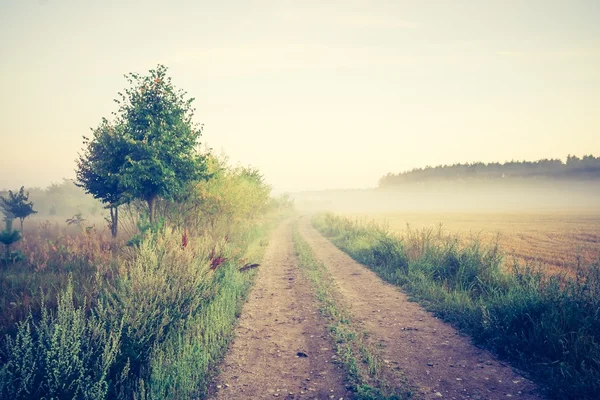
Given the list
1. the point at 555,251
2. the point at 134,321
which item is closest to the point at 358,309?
the point at 134,321

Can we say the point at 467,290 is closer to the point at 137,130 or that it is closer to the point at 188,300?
the point at 188,300

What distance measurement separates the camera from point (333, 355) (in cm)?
548

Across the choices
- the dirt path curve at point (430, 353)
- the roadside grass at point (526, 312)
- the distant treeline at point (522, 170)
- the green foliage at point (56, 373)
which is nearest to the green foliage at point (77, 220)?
the green foliage at point (56, 373)

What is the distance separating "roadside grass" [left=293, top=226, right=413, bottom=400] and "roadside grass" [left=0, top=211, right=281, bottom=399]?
2.33 meters

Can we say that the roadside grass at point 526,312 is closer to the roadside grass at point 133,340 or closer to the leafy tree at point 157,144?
the roadside grass at point 133,340

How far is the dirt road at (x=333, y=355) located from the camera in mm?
4461

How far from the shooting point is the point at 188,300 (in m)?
7.26

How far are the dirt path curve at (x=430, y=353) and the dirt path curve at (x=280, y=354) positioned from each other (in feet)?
3.92

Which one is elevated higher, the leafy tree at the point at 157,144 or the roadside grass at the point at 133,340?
the leafy tree at the point at 157,144

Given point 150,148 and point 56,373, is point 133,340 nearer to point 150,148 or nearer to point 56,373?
point 56,373

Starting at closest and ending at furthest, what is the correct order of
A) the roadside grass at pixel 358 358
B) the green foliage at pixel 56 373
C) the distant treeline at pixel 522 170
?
1. the green foliage at pixel 56 373
2. the roadside grass at pixel 358 358
3. the distant treeline at pixel 522 170

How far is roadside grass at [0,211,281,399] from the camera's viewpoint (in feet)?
12.3

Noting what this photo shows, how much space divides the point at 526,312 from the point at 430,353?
7.47ft

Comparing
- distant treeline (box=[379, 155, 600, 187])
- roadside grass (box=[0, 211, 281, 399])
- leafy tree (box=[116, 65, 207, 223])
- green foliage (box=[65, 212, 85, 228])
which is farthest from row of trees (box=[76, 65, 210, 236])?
distant treeline (box=[379, 155, 600, 187])
